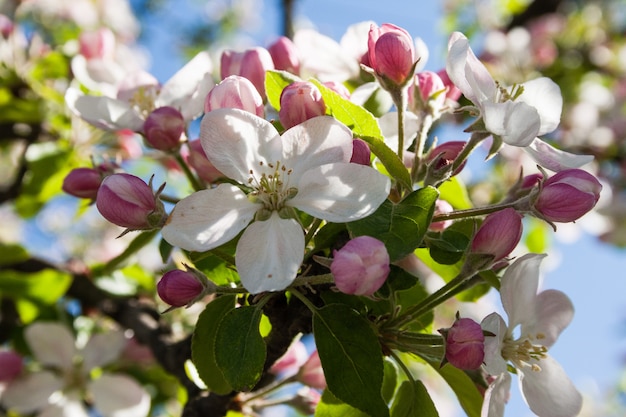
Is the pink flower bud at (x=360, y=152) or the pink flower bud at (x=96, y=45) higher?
the pink flower bud at (x=360, y=152)

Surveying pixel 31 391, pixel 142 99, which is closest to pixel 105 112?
pixel 142 99

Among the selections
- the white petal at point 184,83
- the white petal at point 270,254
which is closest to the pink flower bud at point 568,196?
the white petal at point 270,254

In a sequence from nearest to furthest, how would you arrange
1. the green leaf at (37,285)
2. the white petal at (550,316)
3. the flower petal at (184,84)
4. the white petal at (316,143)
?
1. the white petal at (316,143)
2. the white petal at (550,316)
3. the flower petal at (184,84)
4. the green leaf at (37,285)

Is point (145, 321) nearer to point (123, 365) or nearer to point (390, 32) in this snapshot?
point (123, 365)

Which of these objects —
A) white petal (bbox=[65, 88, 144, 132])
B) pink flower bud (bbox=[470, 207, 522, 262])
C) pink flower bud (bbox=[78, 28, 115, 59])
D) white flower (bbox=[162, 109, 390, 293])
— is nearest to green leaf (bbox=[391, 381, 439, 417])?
pink flower bud (bbox=[470, 207, 522, 262])

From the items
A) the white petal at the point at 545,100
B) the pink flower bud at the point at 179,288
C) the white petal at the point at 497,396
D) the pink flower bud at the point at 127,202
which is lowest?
the white petal at the point at 497,396

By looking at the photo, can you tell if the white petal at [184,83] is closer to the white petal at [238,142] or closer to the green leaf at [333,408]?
the white petal at [238,142]
